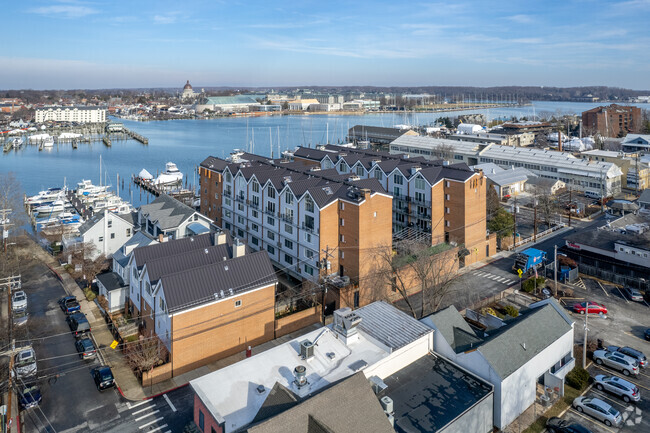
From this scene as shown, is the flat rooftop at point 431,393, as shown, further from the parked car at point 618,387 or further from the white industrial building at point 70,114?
the white industrial building at point 70,114

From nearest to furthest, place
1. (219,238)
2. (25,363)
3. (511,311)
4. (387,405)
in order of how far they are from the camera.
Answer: (387,405)
(25,363)
(511,311)
(219,238)

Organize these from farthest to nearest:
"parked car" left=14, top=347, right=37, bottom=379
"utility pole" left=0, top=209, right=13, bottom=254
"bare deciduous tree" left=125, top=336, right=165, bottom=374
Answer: "utility pole" left=0, top=209, right=13, bottom=254 → "bare deciduous tree" left=125, top=336, right=165, bottom=374 → "parked car" left=14, top=347, right=37, bottom=379

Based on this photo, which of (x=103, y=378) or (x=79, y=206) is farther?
(x=79, y=206)

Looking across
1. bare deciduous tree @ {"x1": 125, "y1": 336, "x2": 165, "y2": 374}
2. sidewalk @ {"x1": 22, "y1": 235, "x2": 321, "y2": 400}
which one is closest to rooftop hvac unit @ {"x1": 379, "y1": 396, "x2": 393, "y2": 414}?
sidewalk @ {"x1": 22, "y1": 235, "x2": 321, "y2": 400}

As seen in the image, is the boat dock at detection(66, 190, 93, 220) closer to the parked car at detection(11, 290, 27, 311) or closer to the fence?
the parked car at detection(11, 290, 27, 311)

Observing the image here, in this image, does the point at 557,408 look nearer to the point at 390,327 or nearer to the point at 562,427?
the point at 562,427

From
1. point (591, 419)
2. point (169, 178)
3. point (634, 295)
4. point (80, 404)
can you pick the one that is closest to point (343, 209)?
point (591, 419)

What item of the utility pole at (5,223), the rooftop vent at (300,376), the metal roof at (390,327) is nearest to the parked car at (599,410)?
the metal roof at (390,327)
